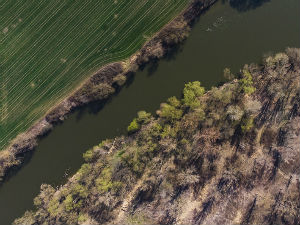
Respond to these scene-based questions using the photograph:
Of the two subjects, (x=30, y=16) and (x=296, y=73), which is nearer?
(x=296, y=73)

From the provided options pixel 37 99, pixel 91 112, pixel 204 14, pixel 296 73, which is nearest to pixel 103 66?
pixel 91 112

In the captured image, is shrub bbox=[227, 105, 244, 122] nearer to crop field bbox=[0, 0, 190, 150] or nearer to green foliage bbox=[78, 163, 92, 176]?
crop field bbox=[0, 0, 190, 150]

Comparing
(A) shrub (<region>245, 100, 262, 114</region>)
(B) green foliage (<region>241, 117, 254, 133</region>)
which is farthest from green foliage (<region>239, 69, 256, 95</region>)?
(B) green foliage (<region>241, 117, 254, 133</region>)

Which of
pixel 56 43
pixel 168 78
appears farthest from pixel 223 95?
pixel 56 43

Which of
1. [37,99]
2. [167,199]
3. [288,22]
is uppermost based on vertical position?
[37,99]

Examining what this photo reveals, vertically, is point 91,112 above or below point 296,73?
above

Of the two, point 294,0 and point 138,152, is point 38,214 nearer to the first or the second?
point 138,152
